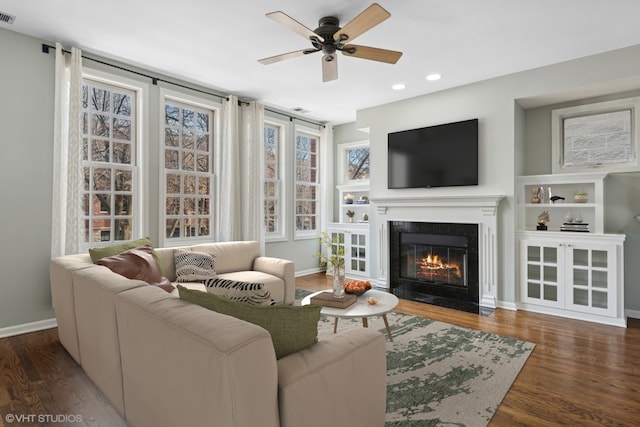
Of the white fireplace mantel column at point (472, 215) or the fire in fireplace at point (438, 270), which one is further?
the fire in fireplace at point (438, 270)

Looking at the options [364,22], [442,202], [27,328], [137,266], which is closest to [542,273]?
[442,202]

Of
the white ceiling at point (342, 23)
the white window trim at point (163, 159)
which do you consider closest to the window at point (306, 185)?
the white window trim at point (163, 159)

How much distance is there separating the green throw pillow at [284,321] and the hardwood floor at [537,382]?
1.20 meters

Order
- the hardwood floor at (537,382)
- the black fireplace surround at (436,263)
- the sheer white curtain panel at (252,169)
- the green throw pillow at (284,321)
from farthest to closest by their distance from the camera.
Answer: the sheer white curtain panel at (252,169) → the black fireplace surround at (436,263) → the hardwood floor at (537,382) → the green throw pillow at (284,321)

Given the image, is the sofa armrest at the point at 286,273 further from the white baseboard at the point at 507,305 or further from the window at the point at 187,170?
the white baseboard at the point at 507,305

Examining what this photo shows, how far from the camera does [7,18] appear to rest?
9.70 ft

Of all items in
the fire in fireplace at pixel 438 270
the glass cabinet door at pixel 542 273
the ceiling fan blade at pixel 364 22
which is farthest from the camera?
the fire in fireplace at pixel 438 270

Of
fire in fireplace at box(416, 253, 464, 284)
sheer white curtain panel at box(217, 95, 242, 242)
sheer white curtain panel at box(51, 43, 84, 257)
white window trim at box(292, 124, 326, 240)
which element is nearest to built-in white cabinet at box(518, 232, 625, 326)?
fire in fireplace at box(416, 253, 464, 284)

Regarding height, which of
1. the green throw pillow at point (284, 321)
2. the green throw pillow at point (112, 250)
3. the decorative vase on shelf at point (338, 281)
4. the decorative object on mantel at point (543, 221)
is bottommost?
the decorative vase on shelf at point (338, 281)

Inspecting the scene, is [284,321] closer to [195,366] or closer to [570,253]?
[195,366]

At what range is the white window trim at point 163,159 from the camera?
418 centimetres

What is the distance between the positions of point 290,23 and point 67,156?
256 cm

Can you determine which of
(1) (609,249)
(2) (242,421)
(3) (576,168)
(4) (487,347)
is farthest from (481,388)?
(3) (576,168)

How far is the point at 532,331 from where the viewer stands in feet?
11.0
